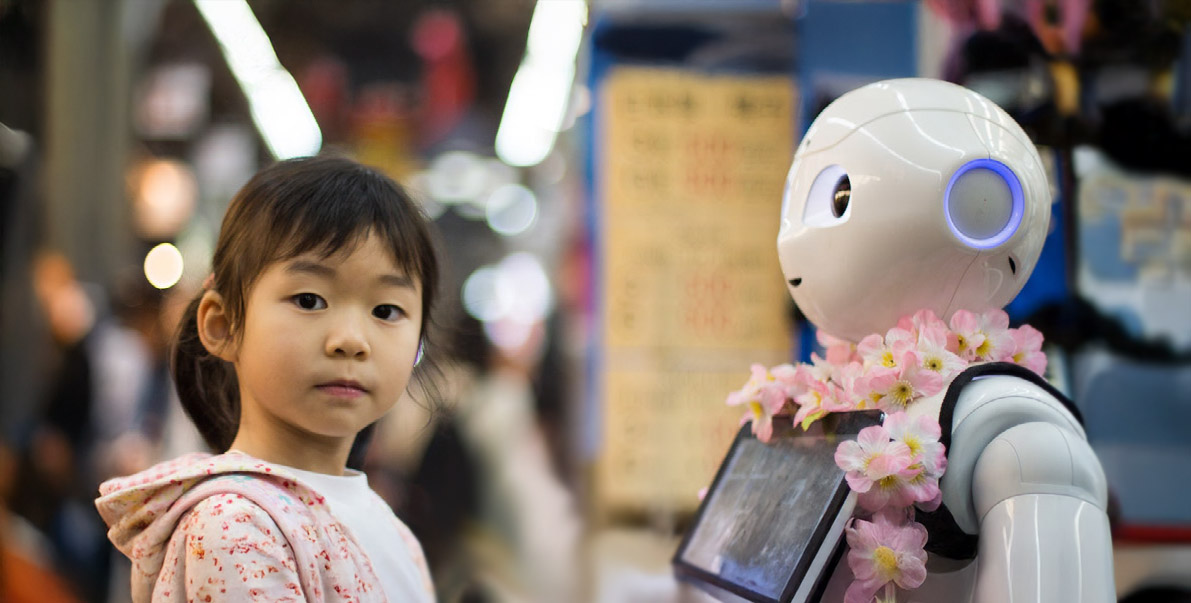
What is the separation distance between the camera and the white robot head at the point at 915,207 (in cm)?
147

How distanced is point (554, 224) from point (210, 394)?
3.87 meters

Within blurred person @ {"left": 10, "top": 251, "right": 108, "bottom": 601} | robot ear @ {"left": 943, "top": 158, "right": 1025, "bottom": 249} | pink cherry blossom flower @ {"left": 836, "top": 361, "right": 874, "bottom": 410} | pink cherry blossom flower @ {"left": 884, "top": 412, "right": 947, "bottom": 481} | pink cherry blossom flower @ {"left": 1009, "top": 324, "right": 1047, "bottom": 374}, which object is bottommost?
blurred person @ {"left": 10, "top": 251, "right": 108, "bottom": 601}

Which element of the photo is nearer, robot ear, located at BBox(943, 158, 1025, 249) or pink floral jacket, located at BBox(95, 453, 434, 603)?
pink floral jacket, located at BBox(95, 453, 434, 603)

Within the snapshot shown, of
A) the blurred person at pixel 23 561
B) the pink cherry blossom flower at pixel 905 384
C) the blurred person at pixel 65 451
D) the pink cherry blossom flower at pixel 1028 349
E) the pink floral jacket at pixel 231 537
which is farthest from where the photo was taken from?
the blurred person at pixel 65 451

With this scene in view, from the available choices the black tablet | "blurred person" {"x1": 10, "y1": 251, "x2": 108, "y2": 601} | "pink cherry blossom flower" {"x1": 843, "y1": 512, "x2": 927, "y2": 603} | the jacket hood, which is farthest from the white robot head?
"blurred person" {"x1": 10, "y1": 251, "x2": 108, "y2": 601}

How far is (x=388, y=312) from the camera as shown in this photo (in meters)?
1.45

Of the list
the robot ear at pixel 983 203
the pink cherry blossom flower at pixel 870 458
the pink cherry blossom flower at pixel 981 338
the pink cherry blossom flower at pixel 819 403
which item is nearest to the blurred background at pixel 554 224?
the pink cherry blossom flower at pixel 819 403

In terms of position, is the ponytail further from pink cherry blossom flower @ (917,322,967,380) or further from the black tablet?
pink cherry blossom flower @ (917,322,967,380)

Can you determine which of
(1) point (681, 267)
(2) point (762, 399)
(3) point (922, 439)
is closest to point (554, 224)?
(1) point (681, 267)

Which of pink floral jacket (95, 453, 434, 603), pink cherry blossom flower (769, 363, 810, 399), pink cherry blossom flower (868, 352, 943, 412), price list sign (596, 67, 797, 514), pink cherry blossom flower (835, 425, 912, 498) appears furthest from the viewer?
price list sign (596, 67, 797, 514)

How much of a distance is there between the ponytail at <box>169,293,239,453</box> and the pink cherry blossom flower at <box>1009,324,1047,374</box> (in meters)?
1.19

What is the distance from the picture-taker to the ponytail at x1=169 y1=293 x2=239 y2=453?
162cm

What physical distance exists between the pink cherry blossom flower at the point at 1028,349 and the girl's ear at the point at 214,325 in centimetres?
112

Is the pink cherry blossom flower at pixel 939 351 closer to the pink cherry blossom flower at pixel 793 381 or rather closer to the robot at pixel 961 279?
the robot at pixel 961 279
